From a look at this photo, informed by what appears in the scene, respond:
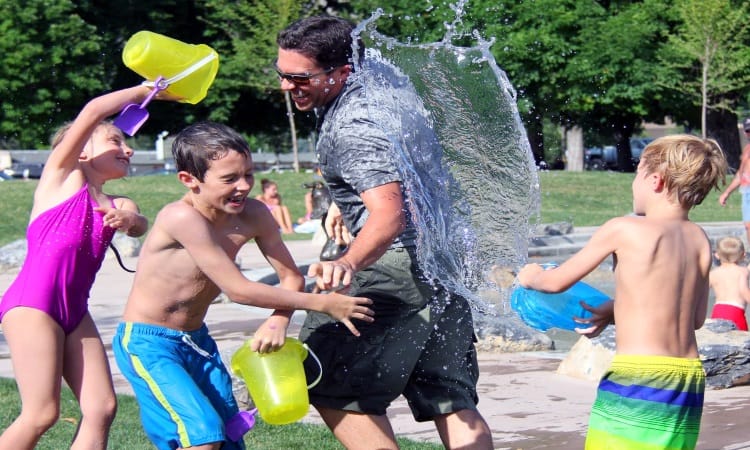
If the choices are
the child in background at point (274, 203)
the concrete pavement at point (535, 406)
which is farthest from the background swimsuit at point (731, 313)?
the child in background at point (274, 203)

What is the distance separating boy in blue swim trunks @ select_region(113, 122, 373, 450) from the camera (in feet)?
11.9

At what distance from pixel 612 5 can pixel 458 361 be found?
106 ft

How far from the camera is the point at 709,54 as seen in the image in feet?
95.1

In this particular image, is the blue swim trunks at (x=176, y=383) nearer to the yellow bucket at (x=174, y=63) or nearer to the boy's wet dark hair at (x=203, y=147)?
the boy's wet dark hair at (x=203, y=147)

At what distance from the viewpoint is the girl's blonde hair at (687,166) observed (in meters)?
3.54

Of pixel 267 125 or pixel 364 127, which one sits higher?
pixel 364 127

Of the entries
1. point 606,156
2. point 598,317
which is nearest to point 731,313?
point 598,317

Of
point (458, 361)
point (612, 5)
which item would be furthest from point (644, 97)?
point (458, 361)

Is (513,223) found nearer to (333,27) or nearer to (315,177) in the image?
(333,27)

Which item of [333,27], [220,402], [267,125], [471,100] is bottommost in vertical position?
[267,125]

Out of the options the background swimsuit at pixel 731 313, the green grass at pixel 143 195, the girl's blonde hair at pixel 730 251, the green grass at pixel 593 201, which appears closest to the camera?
the background swimsuit at pixel 731 313

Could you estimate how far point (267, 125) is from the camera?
41.6 m

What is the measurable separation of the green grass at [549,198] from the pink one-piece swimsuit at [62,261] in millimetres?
13987

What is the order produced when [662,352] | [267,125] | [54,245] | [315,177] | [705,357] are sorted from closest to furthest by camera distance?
[662,352], [54,245], [705,357], [315,177], [267,125]
